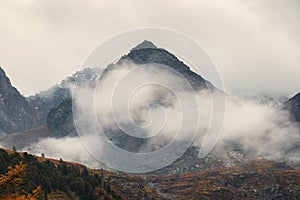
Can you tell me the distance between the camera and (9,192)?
180 ft

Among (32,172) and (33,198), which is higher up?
(32,172)

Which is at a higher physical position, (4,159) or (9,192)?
(4,159)

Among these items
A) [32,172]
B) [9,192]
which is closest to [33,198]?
[9,192]

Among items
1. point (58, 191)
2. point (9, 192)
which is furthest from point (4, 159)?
point (9, 192)

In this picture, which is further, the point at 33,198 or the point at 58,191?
the point at 58,191

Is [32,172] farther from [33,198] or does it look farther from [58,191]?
[33,198]

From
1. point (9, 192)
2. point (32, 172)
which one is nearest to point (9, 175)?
point (9, 192)

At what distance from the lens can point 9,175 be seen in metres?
53.5

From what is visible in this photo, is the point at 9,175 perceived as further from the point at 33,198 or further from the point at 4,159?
the point at 4,159

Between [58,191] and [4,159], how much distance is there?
2775cm

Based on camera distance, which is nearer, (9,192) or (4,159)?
(9,192)

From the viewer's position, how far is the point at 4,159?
194375 millimetres

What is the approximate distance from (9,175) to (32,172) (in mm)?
146143

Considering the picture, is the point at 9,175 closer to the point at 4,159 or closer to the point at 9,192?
the point at 9,192
